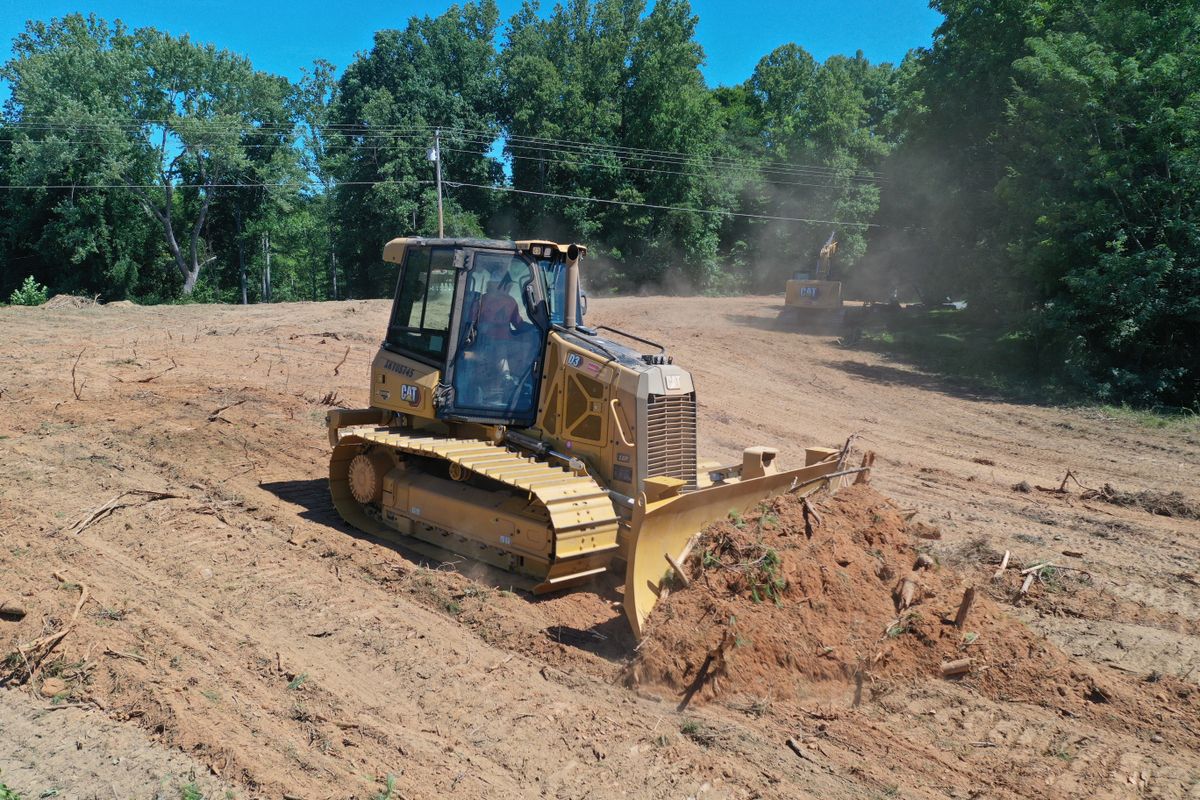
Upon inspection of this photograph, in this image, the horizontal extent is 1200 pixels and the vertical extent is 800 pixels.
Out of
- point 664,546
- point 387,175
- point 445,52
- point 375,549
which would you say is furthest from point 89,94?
point 664,546

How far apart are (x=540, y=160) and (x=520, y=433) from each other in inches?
1483

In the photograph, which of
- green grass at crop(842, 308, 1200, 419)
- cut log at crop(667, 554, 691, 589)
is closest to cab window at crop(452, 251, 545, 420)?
cut log at crop(667, 554, 691, 589)

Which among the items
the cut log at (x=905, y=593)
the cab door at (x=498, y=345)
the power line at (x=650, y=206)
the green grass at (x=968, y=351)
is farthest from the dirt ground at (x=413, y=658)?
the power line at (x=650, y=206)

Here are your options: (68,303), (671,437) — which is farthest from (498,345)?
(68,303)

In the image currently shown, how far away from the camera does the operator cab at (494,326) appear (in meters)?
8.30

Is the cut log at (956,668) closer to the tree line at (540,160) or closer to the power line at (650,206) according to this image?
the tree line at (540,160)

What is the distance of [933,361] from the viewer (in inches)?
908

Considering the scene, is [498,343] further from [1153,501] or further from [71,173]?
[71,173]

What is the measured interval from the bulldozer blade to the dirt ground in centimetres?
45

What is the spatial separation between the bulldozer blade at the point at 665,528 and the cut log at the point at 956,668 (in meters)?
1.94

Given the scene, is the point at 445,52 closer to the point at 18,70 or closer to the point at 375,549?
the point at 18,70

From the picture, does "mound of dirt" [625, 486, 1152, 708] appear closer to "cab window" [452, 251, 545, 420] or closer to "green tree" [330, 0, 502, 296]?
"cab window" [452, 251, 545, 420]

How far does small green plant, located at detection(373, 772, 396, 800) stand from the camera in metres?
4.48

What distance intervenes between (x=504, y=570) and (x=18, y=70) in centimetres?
4209
